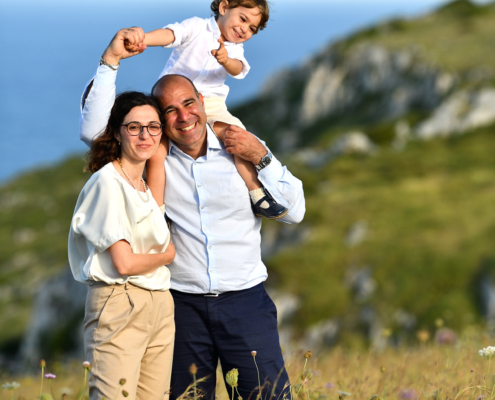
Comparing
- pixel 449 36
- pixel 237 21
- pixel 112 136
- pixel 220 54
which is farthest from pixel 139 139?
pixel 449 36

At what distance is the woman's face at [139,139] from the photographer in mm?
→ 3811

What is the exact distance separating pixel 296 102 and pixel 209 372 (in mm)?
55329

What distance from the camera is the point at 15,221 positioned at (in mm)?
73375

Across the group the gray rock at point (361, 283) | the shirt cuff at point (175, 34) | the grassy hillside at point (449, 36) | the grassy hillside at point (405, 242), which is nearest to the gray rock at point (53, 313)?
the grassy hillside at point (405, 242)

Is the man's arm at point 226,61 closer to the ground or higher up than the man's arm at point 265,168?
higher up

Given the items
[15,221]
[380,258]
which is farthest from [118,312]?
[15,221]

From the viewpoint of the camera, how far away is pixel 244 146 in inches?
164

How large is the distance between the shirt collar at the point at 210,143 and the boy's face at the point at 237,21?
1.09 metres

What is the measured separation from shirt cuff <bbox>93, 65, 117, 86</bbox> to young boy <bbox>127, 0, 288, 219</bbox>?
2.34 feet

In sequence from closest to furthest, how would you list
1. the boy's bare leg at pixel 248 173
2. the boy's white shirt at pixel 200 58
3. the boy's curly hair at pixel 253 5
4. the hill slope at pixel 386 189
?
the boy's bare leg at pixel 248 173
the boy's white shirt at pixel 200 58
the boy's curly hair at pixel 253 5
the hill slope at pixel 386 189

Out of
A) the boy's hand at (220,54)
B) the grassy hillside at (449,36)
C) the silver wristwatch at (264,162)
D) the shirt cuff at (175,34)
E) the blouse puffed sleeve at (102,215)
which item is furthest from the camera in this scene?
the grassy hillside at (449,36)

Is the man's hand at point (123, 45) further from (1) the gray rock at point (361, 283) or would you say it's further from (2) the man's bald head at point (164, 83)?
(1) the gray rock at point (361, 283)

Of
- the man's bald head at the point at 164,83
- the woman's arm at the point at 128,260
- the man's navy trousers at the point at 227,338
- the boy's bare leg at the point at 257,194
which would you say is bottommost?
the man's navy trousers at the point at 227,338

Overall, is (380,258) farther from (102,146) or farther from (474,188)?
(102,146)
